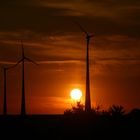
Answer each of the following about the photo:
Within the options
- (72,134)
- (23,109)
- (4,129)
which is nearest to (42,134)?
(72,134)

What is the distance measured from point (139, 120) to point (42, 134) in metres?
19.8

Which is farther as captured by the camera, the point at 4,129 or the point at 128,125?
the point at 4,129

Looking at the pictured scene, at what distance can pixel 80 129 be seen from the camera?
124 meters

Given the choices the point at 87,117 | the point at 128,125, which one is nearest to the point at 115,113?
the point at 87,117

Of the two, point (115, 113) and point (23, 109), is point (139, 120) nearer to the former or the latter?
point (115, 113)

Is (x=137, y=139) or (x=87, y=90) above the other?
(x=87, y=90)

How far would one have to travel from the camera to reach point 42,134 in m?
119

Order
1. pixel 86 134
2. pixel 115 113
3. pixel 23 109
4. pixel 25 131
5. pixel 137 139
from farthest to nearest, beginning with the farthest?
1. pixel 23 109
2. pixel 115 113
3. pixel 25 131
4. pixel 86 134
5. pixel 137 139

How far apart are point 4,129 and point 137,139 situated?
110ft

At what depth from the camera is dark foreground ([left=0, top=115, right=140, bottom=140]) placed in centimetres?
11288

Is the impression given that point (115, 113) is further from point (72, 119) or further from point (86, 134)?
point (86, 134)

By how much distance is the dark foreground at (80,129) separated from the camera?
370 ft

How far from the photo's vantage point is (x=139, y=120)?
420 ft

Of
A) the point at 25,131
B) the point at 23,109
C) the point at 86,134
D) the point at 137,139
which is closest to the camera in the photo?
the point at 137,139
